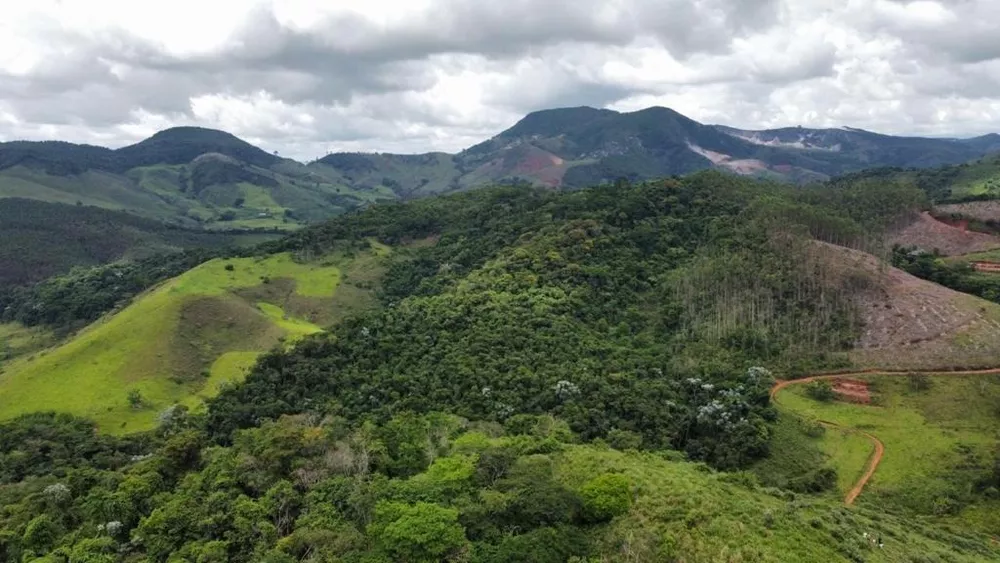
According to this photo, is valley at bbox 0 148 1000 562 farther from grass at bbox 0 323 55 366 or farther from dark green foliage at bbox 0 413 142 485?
grass at bbox 0 323 55 366

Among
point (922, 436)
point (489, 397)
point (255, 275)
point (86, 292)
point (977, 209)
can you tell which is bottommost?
point (922, 436)

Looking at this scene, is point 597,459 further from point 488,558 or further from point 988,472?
point 988,472

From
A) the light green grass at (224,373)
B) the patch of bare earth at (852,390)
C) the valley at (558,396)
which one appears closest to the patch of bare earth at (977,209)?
the valley at (558,396)

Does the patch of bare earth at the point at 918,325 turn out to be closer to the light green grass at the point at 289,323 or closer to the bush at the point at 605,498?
the bush at the point at 605,498

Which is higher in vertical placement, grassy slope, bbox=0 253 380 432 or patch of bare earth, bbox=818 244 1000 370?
patch of bare earth, bbox=818 244 1000 370

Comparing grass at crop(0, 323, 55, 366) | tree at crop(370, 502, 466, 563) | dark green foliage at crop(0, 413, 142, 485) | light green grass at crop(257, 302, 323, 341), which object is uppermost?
tree at crop(370, 502, 466, 563)

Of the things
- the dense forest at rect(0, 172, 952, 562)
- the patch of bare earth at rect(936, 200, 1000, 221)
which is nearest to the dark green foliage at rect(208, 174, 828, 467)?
the dense forest at rect(0, 172, 952, 562)

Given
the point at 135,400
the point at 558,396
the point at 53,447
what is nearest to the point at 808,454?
the point at 558,396

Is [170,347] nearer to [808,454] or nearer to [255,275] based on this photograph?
[255,275]
